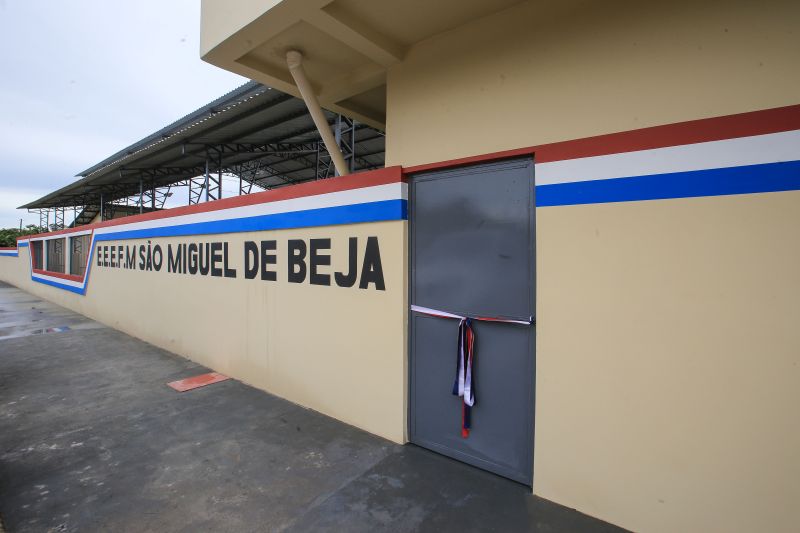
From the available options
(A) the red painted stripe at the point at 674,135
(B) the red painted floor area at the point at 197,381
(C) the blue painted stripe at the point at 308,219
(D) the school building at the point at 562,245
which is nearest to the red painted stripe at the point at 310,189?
(D) the school building at the point at 562,245

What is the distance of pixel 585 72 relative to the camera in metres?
2.62

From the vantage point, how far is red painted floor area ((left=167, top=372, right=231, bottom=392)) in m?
5.11

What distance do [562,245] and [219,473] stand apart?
10.6ft

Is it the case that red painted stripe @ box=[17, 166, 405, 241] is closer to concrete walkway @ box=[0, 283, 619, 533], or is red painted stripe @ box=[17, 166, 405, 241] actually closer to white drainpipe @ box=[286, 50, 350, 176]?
white drainpipe @ box=[286, 50, 350, 176]

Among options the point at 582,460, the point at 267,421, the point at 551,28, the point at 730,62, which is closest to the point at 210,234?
the point at 267,421

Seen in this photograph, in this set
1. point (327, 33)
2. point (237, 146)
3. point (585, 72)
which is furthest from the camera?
point (237, 146)

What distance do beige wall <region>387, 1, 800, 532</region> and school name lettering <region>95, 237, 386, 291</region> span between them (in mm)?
1640

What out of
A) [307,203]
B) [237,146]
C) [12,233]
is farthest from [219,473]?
[12,233]

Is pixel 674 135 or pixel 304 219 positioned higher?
pixel 674 135

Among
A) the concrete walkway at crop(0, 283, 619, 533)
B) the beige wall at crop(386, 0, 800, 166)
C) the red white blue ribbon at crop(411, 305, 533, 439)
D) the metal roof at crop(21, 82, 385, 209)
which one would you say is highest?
the metal roof at crop(21, 82, 385, 209)

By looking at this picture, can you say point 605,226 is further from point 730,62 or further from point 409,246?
point 409,246

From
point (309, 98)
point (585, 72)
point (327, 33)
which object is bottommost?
point (585, 72)

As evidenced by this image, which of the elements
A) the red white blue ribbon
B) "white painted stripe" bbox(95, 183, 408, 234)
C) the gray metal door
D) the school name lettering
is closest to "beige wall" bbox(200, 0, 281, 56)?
"white painted stripe" bbox(95, 183, 408, 234)

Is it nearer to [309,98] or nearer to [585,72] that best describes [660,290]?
[585,72]
